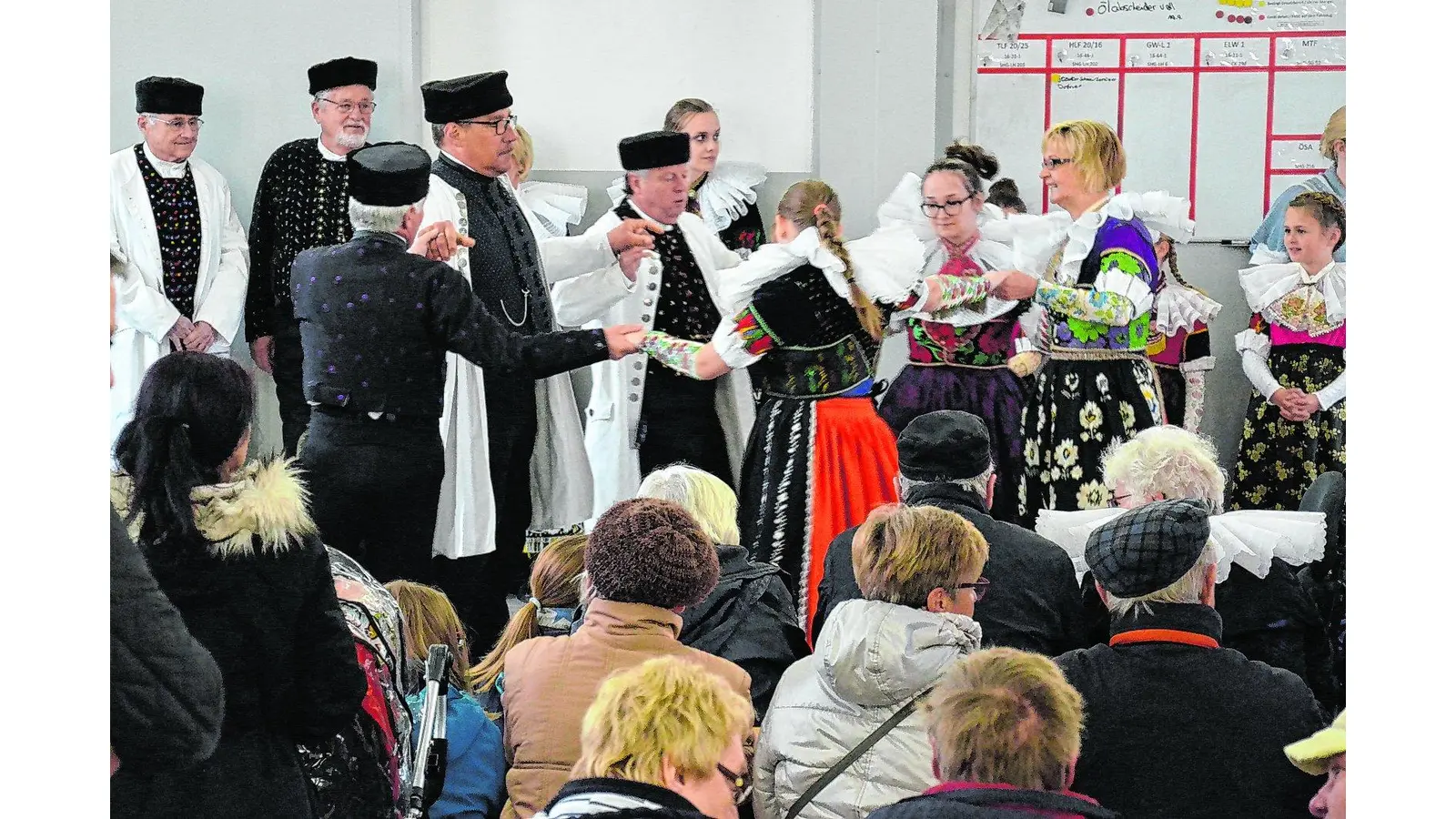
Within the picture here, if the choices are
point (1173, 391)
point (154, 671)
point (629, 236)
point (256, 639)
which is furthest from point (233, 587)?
point (1173, 391)

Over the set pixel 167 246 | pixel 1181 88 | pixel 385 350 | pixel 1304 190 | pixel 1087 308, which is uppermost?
pixel 1181 88

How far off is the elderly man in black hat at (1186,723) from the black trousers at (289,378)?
11.0 ft

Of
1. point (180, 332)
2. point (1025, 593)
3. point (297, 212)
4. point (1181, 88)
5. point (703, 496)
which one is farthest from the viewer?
point (1181, 88)

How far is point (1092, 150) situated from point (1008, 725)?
263 cm

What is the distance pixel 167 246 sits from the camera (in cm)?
484

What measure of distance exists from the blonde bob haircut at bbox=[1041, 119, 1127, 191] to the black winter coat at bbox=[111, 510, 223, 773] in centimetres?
287

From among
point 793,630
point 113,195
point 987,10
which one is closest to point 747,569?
point 793,630

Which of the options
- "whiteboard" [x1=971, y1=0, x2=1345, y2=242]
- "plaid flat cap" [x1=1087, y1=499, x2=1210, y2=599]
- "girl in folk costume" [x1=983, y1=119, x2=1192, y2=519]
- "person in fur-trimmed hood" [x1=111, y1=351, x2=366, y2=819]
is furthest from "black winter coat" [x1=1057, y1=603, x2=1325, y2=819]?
"whiteboard" [x1=971, y1=0, x2=1345, y2=242]

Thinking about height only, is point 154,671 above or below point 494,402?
below

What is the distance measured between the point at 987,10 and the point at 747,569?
11.5ft

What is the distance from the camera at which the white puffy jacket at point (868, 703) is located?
86.0 inches

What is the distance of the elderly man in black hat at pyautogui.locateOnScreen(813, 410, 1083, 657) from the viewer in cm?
275

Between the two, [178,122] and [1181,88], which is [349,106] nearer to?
[178,122]
